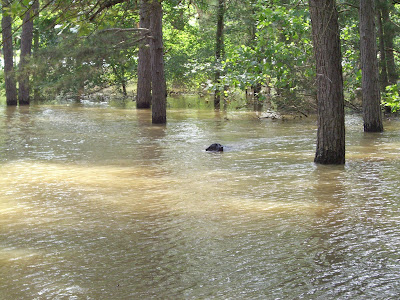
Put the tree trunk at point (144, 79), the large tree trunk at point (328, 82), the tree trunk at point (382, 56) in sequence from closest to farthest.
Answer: the large tree trunk at point (328, 82) → the tree trunk at point (382, 56) → the tree trunk at point (144, 79)

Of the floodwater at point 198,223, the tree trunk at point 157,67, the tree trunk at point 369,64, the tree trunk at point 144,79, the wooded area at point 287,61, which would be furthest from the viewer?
the tree trunk at point 144,79

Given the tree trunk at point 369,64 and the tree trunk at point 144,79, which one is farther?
the tree trunk at point 144,79

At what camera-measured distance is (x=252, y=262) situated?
495 cm

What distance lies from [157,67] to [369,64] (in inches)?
263

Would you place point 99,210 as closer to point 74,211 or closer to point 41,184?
point 74,211

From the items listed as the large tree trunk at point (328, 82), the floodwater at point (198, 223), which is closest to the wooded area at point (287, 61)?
the large tree trunk at point (328, 82)

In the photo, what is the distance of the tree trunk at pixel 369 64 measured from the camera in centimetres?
1456

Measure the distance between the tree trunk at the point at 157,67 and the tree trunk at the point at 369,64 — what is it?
6147 mm

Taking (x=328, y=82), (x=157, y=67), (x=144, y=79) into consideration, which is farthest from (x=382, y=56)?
(x=328, y=82)

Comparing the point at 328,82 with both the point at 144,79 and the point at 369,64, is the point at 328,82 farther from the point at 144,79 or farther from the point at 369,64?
the point at 144,79

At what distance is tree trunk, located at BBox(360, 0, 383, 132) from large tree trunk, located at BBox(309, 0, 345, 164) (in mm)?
5593

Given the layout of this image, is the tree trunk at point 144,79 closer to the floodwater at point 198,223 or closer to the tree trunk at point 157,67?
the tree trunk at point 157,67

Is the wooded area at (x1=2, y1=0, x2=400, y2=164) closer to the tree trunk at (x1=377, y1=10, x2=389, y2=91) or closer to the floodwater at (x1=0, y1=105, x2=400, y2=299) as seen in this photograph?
the tree trunk at (x1=377, y1=10, x2=389, y2=91)

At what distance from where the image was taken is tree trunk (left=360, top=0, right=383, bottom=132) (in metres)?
14.6
